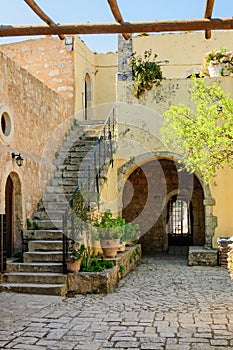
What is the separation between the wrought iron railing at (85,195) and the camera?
7988mm

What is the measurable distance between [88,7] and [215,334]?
3.71 metres

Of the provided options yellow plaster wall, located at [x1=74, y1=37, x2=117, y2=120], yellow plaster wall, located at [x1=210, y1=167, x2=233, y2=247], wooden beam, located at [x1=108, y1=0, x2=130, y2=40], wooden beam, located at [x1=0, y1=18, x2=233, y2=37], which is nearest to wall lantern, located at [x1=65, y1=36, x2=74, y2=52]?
yellow plaster wall, located at [x1=74, y1=37, x2=117, y2=120]

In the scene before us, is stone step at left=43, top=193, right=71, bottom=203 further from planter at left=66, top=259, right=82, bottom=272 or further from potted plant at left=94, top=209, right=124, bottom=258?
planter at left=66, top=259, right=82, bottom=272

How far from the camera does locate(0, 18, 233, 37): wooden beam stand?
11.3 ft

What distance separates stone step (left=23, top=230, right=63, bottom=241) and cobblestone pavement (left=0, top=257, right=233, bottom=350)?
1.48 m

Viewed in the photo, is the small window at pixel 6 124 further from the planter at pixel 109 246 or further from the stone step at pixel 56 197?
the planter at pixel 109 246

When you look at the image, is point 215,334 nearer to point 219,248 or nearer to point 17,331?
point 17,331

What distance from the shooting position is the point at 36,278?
7469mm

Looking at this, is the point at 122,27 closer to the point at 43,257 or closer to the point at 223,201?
the point at 43,257

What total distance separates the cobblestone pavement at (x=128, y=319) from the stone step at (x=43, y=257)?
955 millimetres

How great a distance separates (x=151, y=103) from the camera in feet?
39.1

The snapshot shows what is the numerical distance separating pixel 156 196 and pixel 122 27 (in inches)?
479

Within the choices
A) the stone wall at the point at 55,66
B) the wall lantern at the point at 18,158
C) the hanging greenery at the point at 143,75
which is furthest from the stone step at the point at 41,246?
the stone wall at the point at 55,66

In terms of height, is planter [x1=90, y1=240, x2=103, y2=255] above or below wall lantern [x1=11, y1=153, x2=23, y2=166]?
below
